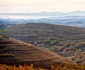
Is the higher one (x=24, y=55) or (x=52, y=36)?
(x=24, y=55)

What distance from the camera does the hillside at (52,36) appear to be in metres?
106

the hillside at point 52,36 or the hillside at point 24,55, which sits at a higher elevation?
the hillside at point 24,55

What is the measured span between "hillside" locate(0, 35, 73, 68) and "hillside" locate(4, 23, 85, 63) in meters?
40.0

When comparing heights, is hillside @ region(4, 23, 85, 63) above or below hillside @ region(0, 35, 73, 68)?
below

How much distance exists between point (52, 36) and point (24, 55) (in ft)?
253

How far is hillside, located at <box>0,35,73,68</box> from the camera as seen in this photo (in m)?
51.5

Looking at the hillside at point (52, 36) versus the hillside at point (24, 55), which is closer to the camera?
the hillside at point (24, 55)

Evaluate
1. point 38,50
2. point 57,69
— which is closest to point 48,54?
point 38,50

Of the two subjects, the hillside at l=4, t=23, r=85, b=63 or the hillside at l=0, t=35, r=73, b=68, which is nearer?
the hillside at l=0, t=35, r=73, b=68

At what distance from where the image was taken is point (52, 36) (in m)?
130

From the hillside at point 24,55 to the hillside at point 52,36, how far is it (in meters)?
40.0

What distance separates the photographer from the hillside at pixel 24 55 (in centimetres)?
5150

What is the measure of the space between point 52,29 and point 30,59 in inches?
3581

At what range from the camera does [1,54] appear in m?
52.2
